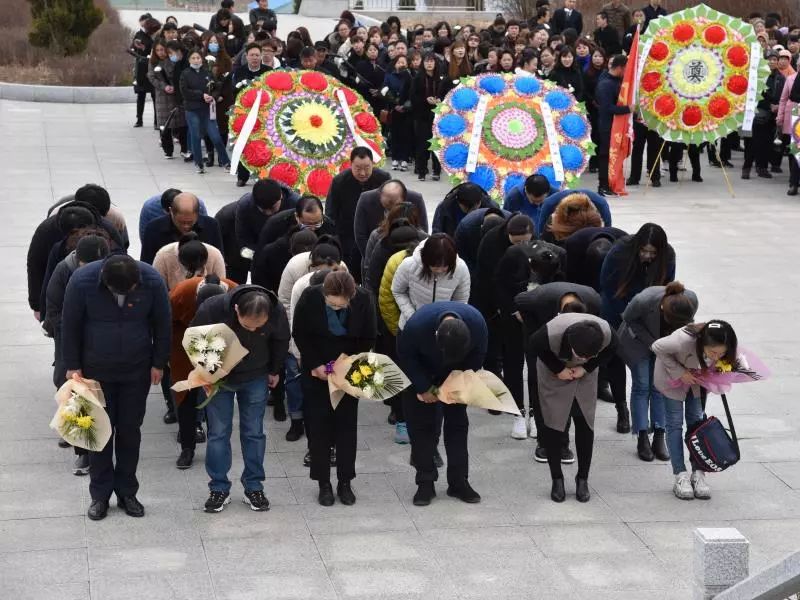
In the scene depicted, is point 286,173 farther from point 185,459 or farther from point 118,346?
point 118,346

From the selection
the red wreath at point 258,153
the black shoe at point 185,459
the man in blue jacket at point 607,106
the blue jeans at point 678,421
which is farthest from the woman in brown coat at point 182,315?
the man in blue jacket at point 607,106

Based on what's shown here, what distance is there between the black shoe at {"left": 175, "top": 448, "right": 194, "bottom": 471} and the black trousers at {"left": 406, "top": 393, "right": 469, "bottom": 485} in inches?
57.0

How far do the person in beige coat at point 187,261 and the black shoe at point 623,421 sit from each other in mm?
2781

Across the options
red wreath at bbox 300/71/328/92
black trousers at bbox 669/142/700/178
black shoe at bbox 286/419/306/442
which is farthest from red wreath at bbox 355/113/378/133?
black shoe at bbox 286/419/306/442

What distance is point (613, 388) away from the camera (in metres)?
9.28

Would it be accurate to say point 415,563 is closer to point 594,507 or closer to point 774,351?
point 594,507

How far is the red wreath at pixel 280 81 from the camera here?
46.7 feet

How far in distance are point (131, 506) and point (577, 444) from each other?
8.41 feet

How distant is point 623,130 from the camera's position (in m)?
16.5

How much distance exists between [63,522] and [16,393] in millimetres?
2350

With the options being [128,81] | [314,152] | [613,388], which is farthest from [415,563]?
[128,81]

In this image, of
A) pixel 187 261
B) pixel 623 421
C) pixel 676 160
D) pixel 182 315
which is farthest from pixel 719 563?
pixel 676 160

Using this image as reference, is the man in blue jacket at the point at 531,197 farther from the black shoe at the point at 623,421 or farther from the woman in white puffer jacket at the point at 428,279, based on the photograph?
the woman in white puffer jacket at the point at 428,279

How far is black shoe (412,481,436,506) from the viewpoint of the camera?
25.9ft
